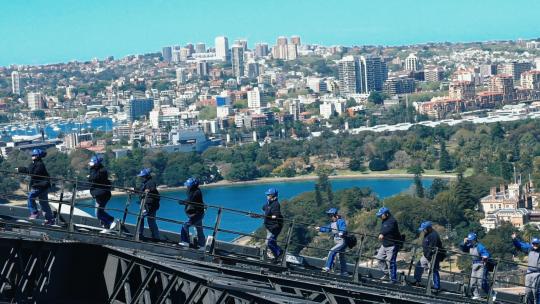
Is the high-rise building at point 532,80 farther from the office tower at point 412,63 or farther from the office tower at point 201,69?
the office tower at point 201,69

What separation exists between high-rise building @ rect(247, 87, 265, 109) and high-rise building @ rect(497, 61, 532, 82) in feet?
98.2

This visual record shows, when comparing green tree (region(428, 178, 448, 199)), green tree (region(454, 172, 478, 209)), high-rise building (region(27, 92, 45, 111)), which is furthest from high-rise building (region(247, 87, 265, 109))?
green tree (region(454, 172, 478, 209))

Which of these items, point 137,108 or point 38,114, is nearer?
point 38,114

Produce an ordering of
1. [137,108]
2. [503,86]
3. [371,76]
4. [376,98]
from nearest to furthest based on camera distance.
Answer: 1. [503,86]
2. [376,98]
3. [137,108]
4. [371,76]

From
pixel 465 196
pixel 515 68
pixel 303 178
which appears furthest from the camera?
pixel 515 68

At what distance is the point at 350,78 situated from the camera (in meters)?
166

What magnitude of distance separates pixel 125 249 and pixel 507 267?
83.4 ft

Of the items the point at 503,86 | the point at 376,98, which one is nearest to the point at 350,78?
the point at 376,98

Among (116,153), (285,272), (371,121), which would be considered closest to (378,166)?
(116,153)

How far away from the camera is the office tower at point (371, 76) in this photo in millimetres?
165375

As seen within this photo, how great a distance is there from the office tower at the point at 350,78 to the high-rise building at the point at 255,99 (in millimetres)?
14395

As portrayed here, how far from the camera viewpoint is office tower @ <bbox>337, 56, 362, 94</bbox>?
165 metres

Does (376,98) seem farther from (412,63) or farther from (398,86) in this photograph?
(412,63)

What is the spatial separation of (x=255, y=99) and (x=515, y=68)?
105ft
